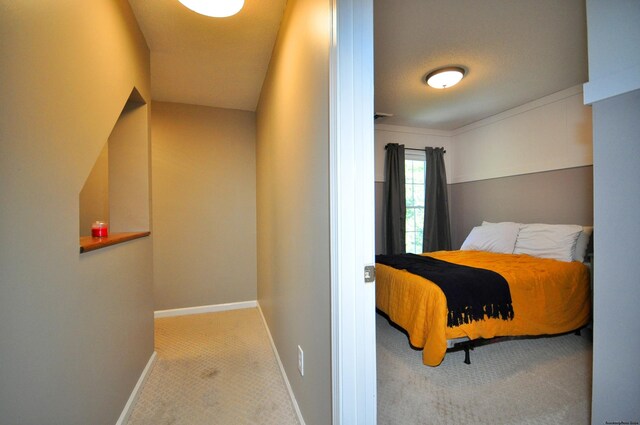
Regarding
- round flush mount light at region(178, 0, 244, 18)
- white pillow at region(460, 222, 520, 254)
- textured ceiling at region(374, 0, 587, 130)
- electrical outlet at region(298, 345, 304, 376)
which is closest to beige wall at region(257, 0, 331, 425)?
electrical outlet at region(298, 345, 304, 376)

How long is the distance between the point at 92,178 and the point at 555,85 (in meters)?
4.86

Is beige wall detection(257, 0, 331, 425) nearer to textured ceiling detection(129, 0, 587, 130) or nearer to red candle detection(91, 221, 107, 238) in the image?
textured ceiling detection(129, 0, 587, 130)

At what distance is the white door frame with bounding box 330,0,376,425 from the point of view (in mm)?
906

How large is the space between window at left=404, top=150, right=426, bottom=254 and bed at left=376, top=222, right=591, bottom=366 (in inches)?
58.7

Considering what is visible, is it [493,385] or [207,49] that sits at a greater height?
[207,49]

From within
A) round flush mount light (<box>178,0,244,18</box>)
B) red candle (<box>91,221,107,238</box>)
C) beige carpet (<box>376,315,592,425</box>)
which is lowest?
beige carpet (<box>376,315,592,425</box>)

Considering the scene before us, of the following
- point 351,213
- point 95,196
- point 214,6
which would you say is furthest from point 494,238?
point 95,196

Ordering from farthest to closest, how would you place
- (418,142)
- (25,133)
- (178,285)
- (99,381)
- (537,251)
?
(418,142) → (178,285) → (537,251) → (99,381) → (25,133)

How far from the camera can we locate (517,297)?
2057 mm

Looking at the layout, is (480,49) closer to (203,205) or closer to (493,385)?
(493,385)

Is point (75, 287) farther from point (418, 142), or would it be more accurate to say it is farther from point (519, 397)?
point (418, 142)

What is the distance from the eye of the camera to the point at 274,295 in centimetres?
217

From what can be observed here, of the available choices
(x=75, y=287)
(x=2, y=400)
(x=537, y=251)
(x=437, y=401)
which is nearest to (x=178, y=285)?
(x=75, y=287)

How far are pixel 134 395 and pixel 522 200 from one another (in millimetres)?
4409
